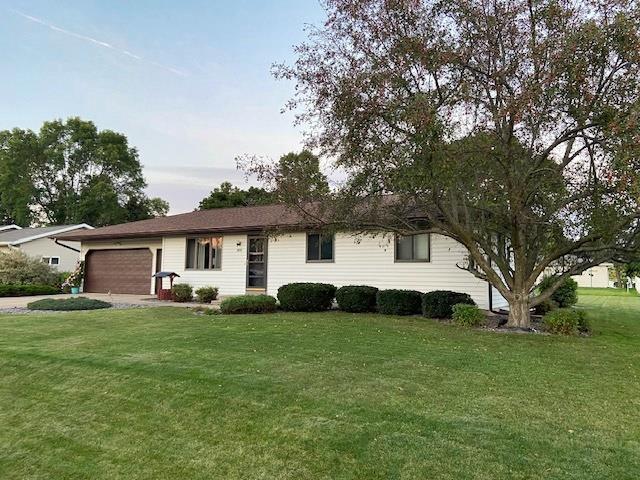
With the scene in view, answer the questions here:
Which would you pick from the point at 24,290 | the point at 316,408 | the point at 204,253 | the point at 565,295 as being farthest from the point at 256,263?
the point at 316,408

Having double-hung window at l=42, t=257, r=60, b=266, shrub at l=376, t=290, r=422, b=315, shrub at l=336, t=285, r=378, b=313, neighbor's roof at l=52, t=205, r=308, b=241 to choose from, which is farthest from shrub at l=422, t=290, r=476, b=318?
double-hung window at l=42, t=257, r=60, b=266

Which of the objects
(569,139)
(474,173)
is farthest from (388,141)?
(569,139)

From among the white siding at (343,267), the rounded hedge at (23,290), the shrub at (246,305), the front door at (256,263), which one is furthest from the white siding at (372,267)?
the rounded hedge at (23,290)

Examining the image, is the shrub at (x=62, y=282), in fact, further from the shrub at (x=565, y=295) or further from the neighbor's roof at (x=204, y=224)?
the shrub at (x=565, y=295)

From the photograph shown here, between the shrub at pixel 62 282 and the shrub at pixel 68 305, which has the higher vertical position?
the shrub at pixel 62 282

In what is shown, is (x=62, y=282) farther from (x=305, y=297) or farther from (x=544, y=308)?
(x=544, y=308)

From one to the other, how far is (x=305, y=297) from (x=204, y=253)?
622 cm

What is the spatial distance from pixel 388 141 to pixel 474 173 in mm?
1859

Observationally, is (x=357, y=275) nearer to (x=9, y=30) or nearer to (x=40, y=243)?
(x=9, y=30)

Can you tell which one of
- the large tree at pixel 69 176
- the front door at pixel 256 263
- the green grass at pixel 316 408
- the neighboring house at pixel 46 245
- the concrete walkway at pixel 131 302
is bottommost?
the green grass at pixel 316 408

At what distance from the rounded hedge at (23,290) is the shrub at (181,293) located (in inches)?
333

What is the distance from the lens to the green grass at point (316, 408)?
11.0 ft

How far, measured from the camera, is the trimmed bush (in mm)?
19359

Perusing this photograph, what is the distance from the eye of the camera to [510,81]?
8.13m
